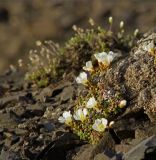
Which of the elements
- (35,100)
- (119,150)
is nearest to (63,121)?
(119,150)

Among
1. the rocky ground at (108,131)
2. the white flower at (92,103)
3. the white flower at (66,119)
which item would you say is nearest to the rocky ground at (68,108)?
the rocky ground at (108,131)

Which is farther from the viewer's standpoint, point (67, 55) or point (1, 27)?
point (1, 27)

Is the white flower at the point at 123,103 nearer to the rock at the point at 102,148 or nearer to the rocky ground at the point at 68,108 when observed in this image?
the rocky ground at the point at 68,108

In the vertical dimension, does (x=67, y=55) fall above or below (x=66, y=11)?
below

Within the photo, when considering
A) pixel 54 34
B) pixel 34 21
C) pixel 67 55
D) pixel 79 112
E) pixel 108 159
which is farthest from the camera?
pixel 34 21

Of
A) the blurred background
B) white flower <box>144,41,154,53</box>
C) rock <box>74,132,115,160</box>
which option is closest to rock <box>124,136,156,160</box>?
rock <box>74,132,115,160</box>

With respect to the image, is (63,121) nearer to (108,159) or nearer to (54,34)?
(108,159)
